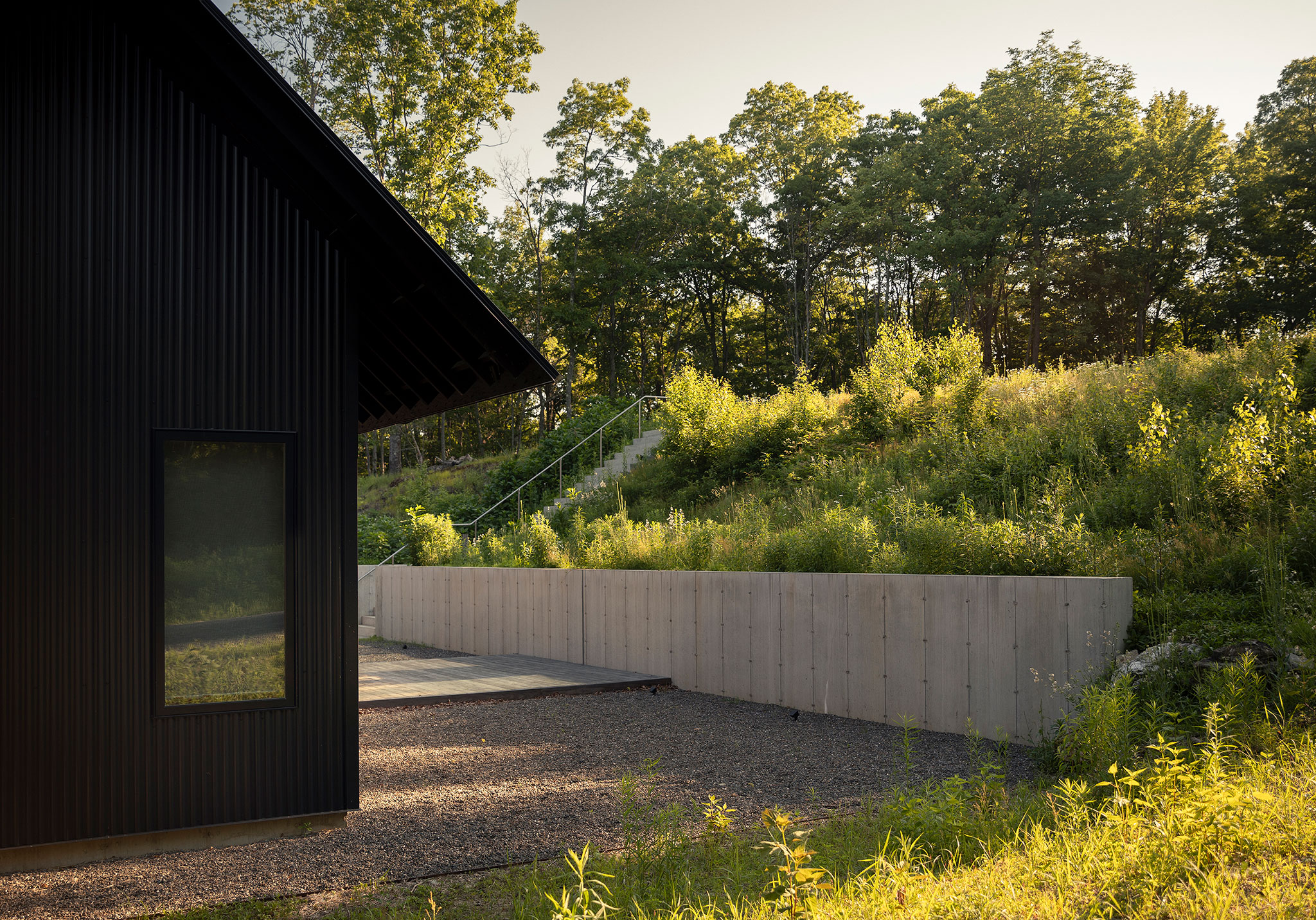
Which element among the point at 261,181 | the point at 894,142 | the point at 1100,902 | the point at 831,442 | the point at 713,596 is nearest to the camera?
the point at 1100,902

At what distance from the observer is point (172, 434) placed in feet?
17.5

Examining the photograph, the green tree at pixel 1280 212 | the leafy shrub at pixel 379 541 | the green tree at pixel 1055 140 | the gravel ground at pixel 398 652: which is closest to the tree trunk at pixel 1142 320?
the green tree at pixel 1280 212

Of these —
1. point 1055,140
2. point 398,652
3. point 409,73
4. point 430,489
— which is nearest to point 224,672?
point 398,652

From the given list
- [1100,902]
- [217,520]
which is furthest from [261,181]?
[1100,902]

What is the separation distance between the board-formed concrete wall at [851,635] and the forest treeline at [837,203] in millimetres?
16930

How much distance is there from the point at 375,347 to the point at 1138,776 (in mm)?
6232

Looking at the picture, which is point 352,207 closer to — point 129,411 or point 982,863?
point 129,411

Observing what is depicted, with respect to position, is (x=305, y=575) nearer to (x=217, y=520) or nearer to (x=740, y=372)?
(x=217, y=520)

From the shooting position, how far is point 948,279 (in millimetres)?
33500

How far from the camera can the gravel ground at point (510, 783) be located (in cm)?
473

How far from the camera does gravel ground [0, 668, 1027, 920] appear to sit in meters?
4.73

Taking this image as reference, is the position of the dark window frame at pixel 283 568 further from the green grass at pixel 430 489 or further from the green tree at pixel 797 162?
the green tree at pixel 797 162

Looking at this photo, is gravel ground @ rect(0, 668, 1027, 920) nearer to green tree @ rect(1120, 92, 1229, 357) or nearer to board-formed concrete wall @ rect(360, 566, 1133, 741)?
board-formed concrete wall @ rect(360, 566, 1133, 741)

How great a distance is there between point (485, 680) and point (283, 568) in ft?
21.9
